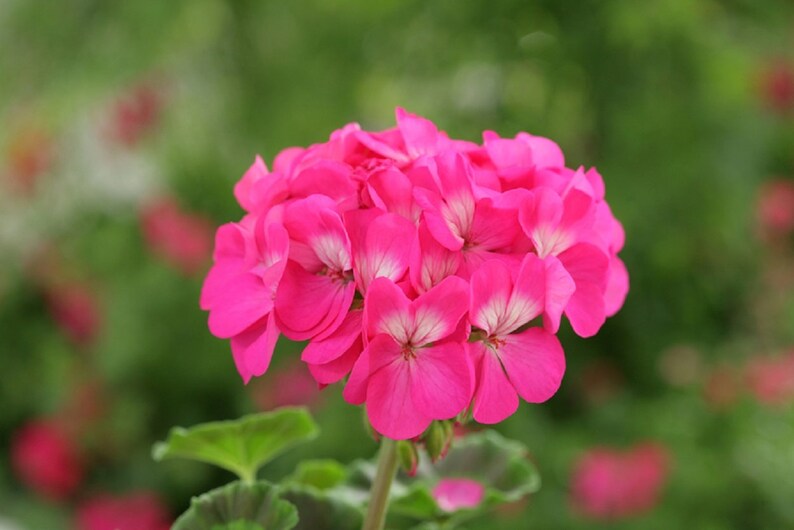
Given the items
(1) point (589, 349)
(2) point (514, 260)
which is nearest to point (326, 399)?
(1) point (589, 349)

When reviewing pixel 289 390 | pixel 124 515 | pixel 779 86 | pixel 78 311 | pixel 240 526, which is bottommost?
pixel 240 526

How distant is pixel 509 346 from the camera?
364 millimetres

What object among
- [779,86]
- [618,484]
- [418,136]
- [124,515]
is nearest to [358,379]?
[418,136]

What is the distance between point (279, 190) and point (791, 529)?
1.20m

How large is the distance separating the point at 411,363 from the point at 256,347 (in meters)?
0.06

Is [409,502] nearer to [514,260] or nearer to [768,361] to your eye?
[514,260]

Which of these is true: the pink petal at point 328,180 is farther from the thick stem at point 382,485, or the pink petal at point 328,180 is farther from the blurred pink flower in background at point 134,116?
the blurred pink flower in background at point 134,116

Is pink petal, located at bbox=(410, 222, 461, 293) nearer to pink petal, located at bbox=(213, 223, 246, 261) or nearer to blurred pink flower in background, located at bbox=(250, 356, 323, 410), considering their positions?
pink petal, located at bbox=(213, 223, 246, 261)

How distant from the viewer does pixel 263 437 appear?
0.47 meters

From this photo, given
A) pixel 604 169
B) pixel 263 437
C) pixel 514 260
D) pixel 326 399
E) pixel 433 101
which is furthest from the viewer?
pixel 433 101

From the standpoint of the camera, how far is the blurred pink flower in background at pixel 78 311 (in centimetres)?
177

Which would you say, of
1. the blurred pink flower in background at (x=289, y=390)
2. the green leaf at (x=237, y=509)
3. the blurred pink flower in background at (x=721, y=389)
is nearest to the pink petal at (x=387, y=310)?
the green leaf at (x=237, y=509)

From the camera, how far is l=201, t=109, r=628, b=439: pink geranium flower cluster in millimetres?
347

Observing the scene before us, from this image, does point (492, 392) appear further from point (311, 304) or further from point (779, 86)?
point (779, 86)
